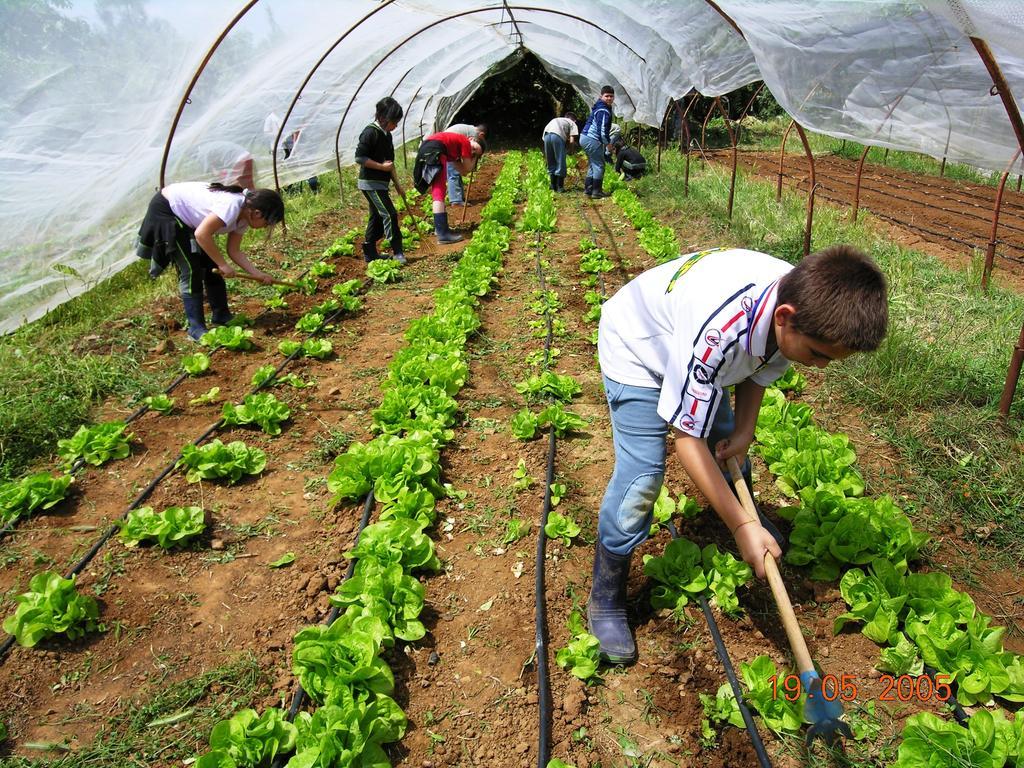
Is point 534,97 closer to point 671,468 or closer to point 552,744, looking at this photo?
point 671,468

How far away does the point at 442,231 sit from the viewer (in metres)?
8.96

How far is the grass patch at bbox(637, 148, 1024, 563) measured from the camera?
128 inches

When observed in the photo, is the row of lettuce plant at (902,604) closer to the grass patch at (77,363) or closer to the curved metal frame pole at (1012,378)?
the curved metal frame pole at (1012,378)

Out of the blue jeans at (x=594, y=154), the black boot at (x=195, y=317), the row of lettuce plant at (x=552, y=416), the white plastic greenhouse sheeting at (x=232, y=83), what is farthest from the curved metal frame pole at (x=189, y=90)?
the blue jeans at (x=594, y=154)

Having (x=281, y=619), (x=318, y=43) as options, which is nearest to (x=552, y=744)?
(x=281, y=619)

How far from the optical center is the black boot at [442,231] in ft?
28.9

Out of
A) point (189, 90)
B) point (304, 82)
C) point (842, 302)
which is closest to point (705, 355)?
point (842, 302)

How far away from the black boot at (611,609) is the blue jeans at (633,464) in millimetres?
114

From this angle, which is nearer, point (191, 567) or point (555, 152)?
point (191, 567)

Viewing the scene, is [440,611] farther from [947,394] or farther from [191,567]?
[947,394]

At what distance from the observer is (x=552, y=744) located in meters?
2.32

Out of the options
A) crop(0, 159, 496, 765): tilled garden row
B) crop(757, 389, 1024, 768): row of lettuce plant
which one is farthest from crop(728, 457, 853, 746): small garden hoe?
crop(0, 159, 496, 765): tilled garden row

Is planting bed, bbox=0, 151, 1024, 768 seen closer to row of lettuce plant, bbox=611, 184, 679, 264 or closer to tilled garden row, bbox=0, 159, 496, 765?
tilled garden row, bbox=0, 159, 496, 765
